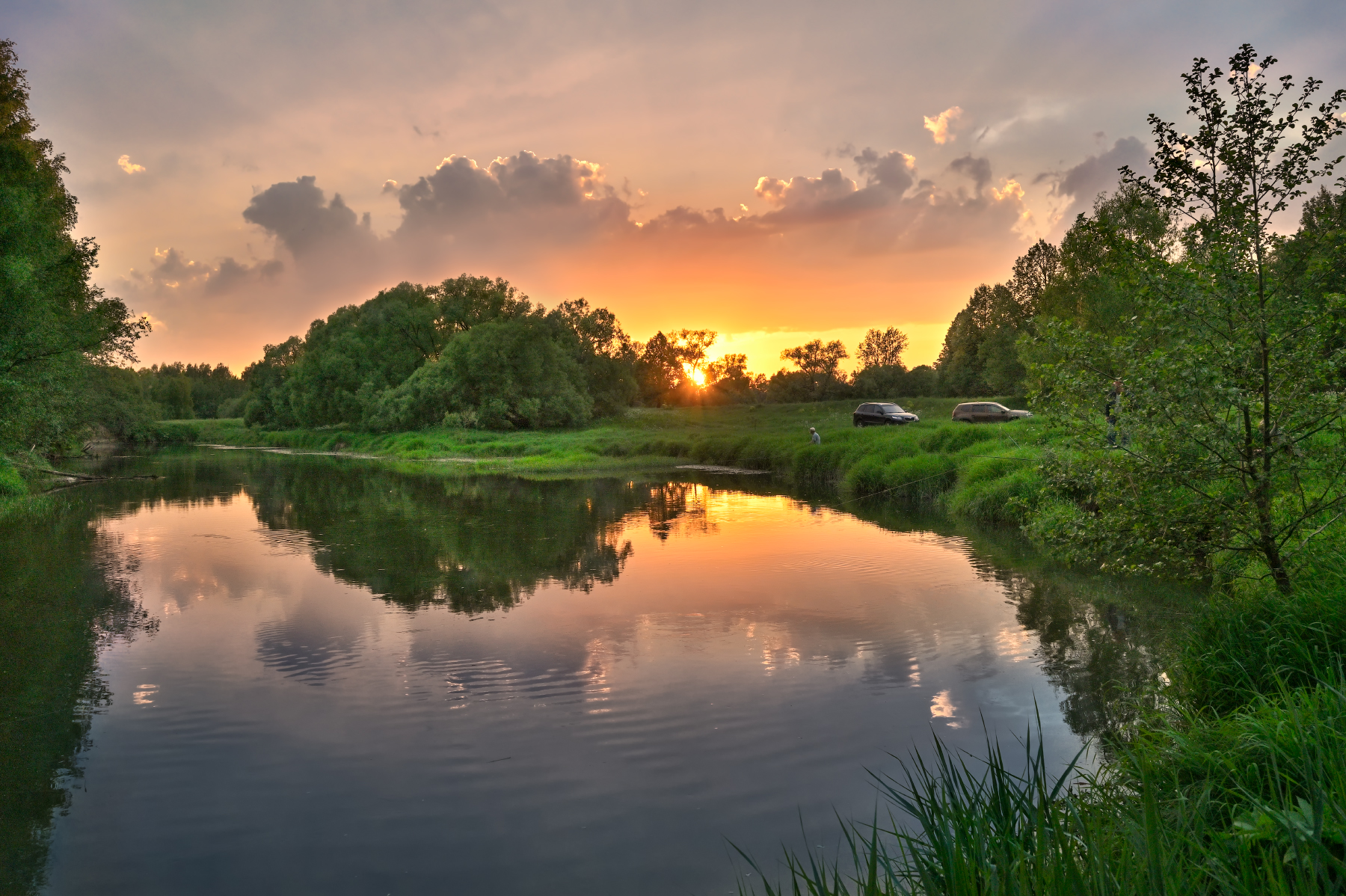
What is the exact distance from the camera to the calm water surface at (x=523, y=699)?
5457mm

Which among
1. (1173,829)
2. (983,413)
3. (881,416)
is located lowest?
(1173,829)

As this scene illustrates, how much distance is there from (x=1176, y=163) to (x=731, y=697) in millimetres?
6305

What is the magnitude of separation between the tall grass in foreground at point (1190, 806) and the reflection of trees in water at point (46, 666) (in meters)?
5.01

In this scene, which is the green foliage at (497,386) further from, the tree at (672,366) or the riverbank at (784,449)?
the tree at (672,366)

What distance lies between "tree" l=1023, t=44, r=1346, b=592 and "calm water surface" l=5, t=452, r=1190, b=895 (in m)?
2.02

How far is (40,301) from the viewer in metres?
22.7

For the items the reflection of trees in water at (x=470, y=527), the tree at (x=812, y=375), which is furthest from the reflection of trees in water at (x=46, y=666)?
the tree at (x=812, y=375)

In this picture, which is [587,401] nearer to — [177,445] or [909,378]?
[909,378]

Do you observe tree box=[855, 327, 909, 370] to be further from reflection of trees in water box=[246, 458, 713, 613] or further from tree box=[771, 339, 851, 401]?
reflection of trees in water box=[246, 458, 713, 613]

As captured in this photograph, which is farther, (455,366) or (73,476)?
(455,366)

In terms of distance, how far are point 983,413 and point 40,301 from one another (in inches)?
1671

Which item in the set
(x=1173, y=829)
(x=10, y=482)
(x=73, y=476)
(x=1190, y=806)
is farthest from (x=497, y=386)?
(x=1173, y=829)

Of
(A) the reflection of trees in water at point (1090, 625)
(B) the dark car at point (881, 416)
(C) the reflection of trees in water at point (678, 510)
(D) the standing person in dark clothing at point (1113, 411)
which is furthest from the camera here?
(B) the dark car at point (881, 416)

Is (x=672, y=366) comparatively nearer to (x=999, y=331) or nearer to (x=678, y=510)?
(x=999, y=331)
